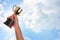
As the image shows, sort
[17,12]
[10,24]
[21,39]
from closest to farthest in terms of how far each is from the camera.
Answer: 1. [21,39]
2. [17,12]
3. [10,24]

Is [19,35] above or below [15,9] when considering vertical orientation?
below

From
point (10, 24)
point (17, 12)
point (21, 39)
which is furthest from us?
point (10, 24)

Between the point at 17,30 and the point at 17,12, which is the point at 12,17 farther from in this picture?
the point at 17,30

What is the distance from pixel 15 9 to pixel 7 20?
1.14 m

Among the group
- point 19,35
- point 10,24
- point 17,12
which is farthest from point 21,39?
point 10,24

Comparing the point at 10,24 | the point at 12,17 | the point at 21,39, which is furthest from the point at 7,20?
the point at 21,39

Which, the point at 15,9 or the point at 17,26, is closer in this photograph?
the point at 17,26

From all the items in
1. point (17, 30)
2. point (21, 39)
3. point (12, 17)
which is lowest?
point (21, 39)

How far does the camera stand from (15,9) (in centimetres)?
767

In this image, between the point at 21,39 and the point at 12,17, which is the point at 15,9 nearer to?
the point at 12,17

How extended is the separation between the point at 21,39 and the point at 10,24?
2.62 metres

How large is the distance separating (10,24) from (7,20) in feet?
1.14

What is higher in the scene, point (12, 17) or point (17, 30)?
point (12, 17)

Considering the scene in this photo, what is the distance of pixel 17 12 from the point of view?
738cm
